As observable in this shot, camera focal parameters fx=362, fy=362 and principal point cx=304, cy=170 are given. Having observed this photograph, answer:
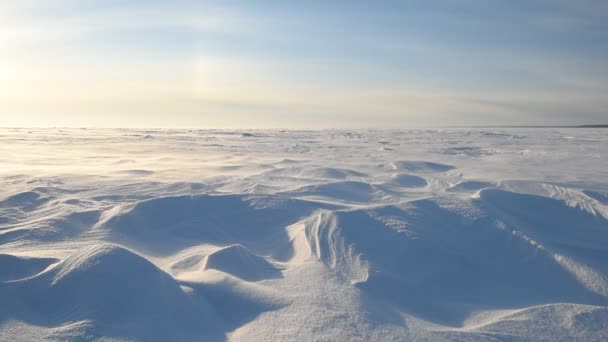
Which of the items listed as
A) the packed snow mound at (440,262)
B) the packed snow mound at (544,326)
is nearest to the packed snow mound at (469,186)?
the packed snow mound at (440,262)

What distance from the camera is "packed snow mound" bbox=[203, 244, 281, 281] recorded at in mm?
2307

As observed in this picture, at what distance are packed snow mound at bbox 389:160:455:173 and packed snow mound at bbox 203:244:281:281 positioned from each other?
4.46 metres

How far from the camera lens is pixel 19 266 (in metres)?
2.09

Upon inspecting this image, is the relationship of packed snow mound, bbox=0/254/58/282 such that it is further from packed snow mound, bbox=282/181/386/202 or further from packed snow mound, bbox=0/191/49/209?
packed snow mound, bbox=282/181/386/202

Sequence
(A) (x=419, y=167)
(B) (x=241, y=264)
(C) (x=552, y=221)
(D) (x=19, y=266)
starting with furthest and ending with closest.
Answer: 1. (A) (x=419, y=167)
2. (C) (x=552, y=221)
3. (B) (x=241, y=264)
4. (D) (x=19, y=266)

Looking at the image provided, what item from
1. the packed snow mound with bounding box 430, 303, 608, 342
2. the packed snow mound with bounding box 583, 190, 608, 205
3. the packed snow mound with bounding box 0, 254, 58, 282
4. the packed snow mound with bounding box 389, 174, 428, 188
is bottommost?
the packed snow mound with bounding box 430, 303, 608, 342

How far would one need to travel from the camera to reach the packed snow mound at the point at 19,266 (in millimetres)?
2010

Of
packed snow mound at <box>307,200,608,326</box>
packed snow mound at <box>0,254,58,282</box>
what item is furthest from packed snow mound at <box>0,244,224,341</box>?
packed snow mound at <box>307,200,608,326</box>

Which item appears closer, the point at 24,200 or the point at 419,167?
the point at 24,200

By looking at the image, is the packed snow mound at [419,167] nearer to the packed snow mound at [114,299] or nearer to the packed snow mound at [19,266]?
the packed snow mound at [114,299]

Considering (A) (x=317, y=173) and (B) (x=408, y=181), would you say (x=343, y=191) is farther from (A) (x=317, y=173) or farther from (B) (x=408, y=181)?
(A) (x=317, y=173)

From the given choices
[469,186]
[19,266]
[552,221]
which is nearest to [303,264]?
[19,266]

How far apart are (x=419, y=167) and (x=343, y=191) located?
276 centimetres

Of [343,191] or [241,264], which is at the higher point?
[343,191]
